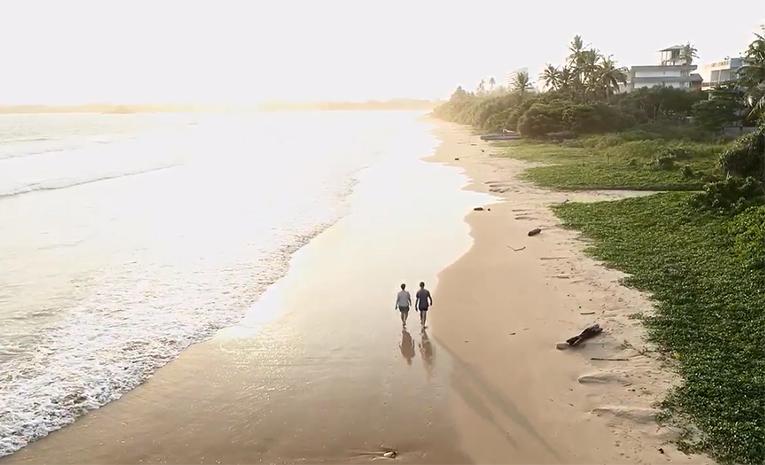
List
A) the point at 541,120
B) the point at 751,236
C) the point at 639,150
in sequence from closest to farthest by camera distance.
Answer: the point at 751,236 < the point at 639,150 < the point at 541,120

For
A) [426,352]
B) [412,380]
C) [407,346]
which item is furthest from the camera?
[407,346]

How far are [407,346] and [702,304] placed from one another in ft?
23.7

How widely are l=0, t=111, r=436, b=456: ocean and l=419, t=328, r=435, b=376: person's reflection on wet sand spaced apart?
535 centimetres

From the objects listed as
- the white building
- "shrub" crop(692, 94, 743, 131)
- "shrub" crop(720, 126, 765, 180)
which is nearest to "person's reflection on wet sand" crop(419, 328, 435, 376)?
"shrub" crop(720, 126, 765, 180)

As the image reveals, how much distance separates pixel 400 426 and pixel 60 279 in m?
15.0

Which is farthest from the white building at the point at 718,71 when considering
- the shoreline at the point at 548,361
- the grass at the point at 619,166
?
the shoreline at the point at 548,361

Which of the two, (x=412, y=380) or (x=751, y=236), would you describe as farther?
(x=751, y=236)

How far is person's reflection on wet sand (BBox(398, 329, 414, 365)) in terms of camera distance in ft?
43.4

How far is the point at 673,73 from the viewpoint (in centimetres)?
9656

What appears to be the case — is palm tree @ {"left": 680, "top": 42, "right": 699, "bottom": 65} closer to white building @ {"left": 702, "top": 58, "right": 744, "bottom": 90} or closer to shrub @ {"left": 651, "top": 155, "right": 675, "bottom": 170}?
white building @ {"left": 702, "top": 58, "right": 744, "bottom": 90}

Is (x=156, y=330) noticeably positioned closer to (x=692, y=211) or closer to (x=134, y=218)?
(x=134, y=218)

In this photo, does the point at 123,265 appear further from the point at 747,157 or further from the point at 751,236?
the point at 747,157

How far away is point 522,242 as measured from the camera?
2202 centimetres

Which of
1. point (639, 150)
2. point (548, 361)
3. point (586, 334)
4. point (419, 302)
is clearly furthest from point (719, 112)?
point (548, 361)
